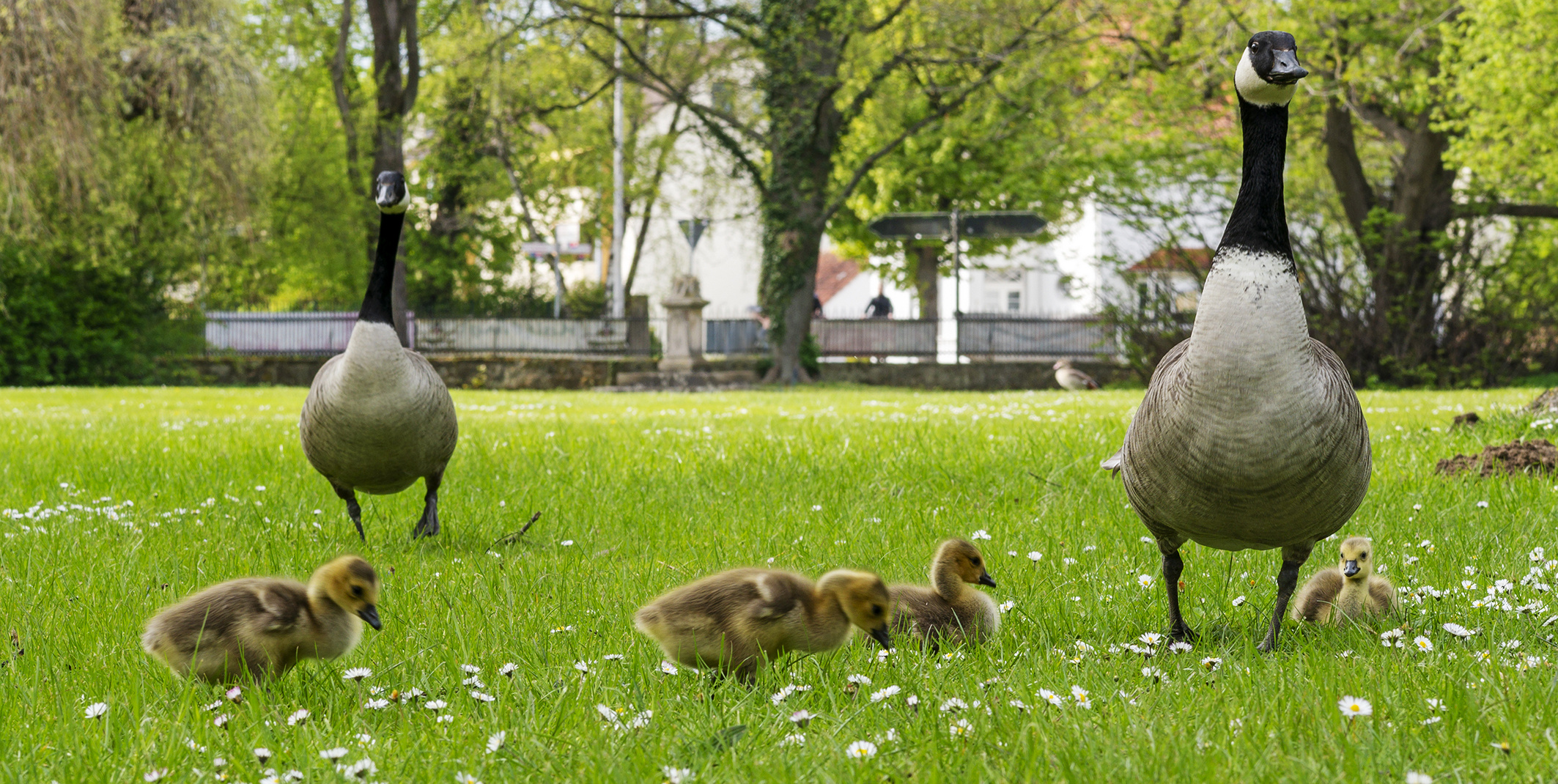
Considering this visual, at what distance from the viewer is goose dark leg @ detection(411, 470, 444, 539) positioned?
6.05m

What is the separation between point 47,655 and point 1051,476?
17.6 feet

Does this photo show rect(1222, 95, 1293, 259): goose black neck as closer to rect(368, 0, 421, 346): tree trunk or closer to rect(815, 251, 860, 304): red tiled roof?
rect(368, 0, 421, 346): tree trunk

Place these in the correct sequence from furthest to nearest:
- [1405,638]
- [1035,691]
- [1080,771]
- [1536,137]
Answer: [1536,137] → [1405,638] → [1035,691] → [1080,771]

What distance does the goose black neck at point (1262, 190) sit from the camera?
3.43m

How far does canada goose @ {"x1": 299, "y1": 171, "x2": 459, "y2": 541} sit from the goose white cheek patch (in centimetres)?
378

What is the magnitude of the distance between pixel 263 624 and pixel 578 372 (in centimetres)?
2513

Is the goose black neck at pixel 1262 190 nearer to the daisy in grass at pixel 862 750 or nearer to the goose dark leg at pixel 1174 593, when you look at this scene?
the goose dark leg at pixel 1174 593

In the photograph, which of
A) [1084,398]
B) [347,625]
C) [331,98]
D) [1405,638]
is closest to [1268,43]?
[1405,638]

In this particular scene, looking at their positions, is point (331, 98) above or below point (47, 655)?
above

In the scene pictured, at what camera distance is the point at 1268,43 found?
3.43 m

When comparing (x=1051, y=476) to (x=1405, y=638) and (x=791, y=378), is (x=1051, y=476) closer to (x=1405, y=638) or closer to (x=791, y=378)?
(x=1405, y=638)

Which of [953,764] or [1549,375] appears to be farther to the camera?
[1549,375]

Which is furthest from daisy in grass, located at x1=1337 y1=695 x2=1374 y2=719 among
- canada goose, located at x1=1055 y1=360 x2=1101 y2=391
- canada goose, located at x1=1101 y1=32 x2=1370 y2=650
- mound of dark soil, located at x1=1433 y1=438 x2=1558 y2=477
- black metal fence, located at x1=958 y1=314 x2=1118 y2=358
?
black metal fence, located at x1=958 y1=314 x2=1118 y2=358

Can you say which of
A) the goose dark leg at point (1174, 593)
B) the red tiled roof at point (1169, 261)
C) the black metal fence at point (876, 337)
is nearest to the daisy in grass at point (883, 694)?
the goose dark leg at point (1174, 593)
